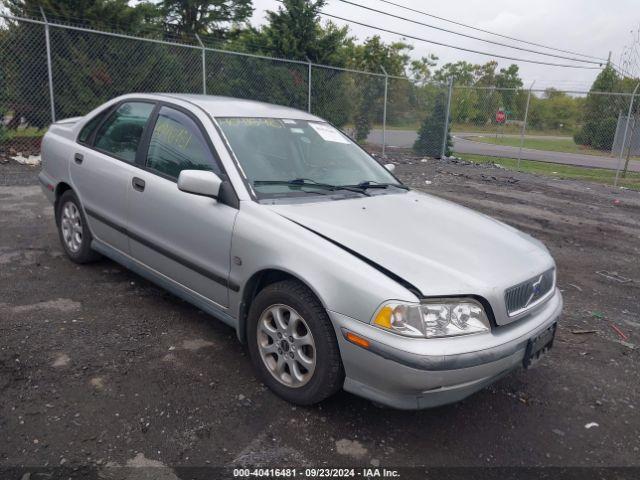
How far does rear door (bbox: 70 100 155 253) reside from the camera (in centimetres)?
397

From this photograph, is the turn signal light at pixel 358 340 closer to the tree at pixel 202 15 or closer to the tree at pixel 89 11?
the tree at pixel 89 11

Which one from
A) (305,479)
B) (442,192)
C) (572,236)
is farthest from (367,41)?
(305,479)

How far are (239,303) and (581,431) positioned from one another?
2047 millimetres

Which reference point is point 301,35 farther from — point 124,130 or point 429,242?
point 429,242

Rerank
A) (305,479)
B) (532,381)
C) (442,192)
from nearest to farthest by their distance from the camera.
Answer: (305,479), (532,381), (442,192)

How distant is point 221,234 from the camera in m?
3.13

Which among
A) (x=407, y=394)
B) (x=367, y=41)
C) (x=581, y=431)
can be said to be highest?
(x=367, y=41)

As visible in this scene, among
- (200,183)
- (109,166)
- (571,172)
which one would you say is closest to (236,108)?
(200,183)

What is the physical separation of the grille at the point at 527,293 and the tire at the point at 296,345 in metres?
0.93

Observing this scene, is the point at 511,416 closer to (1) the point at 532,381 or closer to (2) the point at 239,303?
(1) the point at 532,381

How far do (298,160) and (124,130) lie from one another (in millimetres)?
1572

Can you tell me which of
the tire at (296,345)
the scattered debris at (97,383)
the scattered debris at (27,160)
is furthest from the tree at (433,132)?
the scattered debris at (97,383)

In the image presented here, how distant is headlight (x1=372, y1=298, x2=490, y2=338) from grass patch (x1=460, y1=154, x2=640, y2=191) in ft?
42.3

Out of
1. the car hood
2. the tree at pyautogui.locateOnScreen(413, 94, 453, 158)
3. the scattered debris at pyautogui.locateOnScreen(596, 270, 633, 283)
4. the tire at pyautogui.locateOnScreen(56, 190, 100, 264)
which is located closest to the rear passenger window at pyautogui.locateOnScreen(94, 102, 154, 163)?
the tire at pyautogui.locateOnScreen(56, 190, 100, 264)
